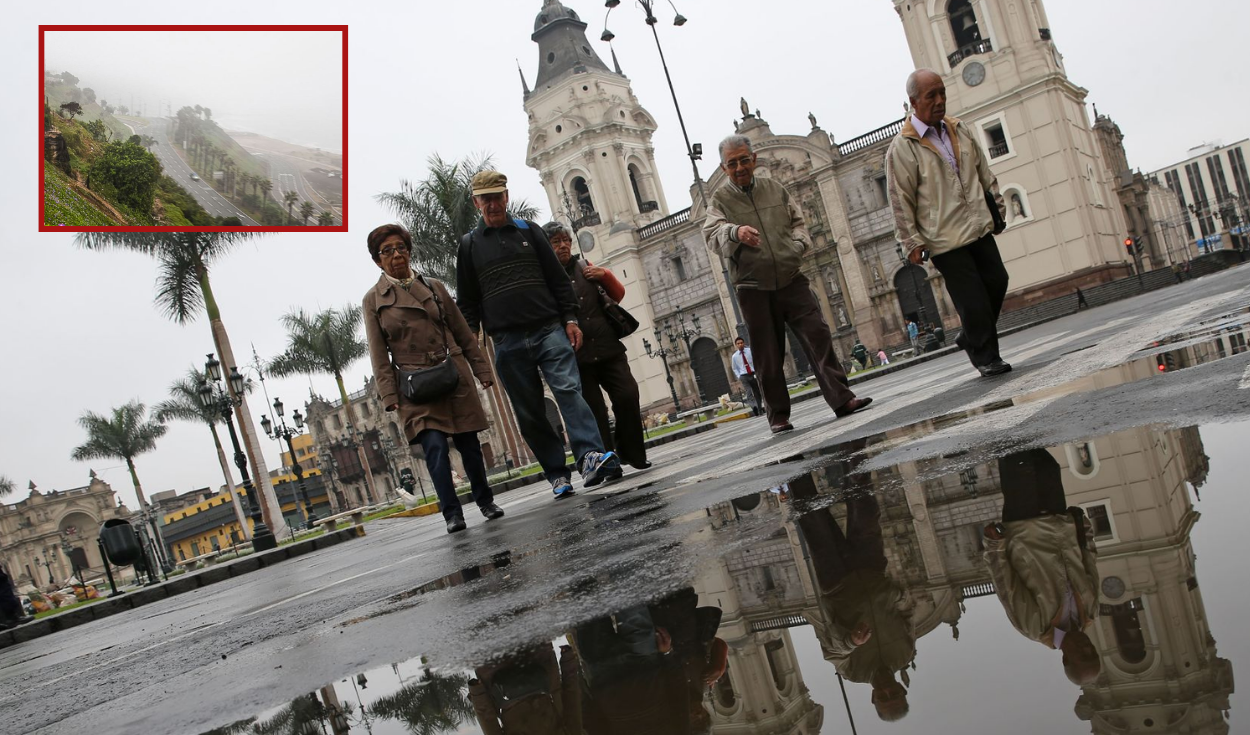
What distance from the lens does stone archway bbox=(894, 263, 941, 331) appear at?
140 feet

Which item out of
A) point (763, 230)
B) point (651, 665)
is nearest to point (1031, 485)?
point (651, 665)

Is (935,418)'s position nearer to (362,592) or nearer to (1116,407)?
(1116,407)

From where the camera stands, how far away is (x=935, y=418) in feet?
12.9

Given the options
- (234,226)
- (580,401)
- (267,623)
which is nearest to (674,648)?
(267,623)

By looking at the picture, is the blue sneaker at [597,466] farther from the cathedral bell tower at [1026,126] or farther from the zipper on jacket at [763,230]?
the cathedral bell tower at [1026,126]

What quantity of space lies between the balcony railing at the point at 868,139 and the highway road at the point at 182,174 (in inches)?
1295

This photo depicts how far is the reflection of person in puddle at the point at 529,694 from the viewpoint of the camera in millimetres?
1177

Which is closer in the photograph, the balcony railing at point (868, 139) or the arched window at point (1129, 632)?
the arched window at point (1129, 632)

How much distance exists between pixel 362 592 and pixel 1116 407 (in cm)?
254

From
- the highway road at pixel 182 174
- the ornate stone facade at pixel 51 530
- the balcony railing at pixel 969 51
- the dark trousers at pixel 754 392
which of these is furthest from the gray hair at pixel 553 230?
the ornate stone facade at pixel 51 530

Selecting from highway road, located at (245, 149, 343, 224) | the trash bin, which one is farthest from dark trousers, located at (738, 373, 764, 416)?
the trash bin

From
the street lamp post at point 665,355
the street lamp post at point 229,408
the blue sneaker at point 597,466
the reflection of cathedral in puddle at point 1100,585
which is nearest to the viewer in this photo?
the reflection of cathedral in puddle at point 1100,585

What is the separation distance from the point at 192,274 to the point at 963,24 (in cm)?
2940

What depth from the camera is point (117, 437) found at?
53031 millimetres
